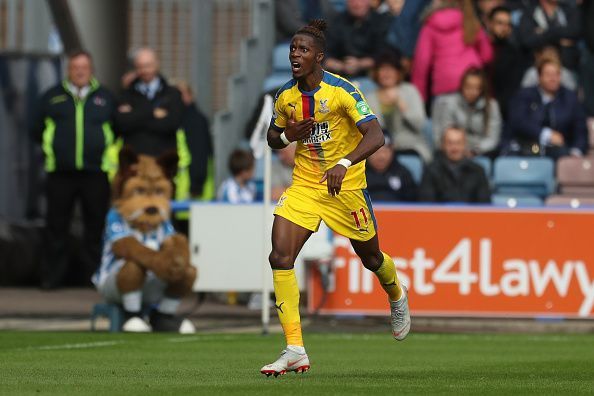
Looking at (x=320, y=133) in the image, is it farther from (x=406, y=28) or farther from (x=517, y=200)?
(x=406, y=28)

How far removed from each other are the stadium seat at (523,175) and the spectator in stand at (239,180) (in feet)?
8.79

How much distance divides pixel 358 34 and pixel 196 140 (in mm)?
2270

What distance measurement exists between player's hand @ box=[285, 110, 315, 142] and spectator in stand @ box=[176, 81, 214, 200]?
9805 millimetres

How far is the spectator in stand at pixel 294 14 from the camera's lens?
70.6 feet

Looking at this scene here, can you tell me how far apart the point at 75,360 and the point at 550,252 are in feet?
22.7

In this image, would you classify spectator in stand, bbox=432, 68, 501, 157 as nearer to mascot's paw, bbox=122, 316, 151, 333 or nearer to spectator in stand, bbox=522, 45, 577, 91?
spectator in stand, bbox=522, 45, 577, 91

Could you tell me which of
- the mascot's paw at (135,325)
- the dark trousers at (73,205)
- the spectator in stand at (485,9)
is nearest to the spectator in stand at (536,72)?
the spectator in stand at (485,9)

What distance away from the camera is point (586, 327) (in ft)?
58.0

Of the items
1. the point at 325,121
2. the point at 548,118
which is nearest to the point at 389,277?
the point at 325,121

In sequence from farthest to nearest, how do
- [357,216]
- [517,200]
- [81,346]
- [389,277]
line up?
[517,200], [81,346], [389,277], [357,216]

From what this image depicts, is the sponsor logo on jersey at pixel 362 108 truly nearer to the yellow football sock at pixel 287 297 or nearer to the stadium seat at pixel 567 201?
the yellow football sock at pixel 287 297

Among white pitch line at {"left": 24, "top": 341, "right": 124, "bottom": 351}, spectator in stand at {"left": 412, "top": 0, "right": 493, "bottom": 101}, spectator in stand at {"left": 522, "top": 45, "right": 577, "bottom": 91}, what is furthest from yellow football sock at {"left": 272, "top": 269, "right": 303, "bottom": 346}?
spectator in stand at {"left": 412, "top": 0, "right": 493, "bottom": 101}

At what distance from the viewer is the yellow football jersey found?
10.7 m

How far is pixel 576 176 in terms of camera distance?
19.1 m
